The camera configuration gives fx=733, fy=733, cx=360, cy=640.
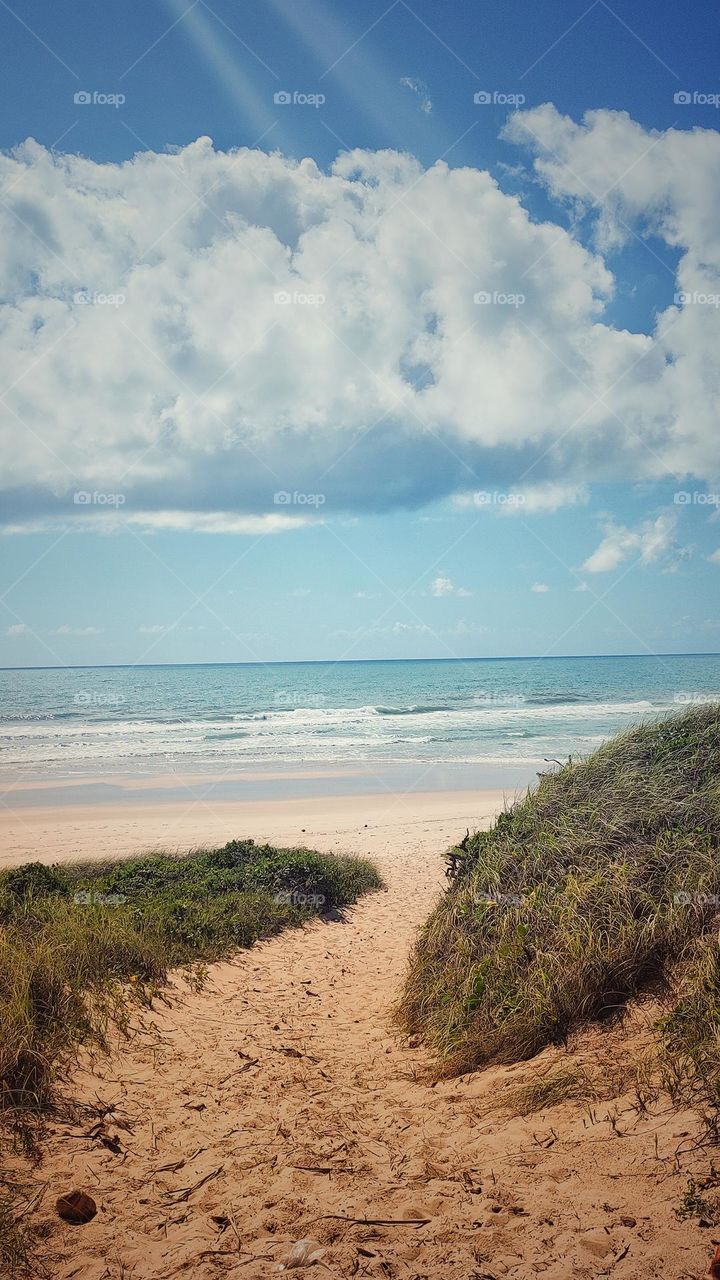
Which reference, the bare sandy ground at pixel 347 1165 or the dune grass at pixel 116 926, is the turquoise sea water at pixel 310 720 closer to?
the dune grass at pixel 116 926

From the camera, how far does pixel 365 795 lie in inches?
845

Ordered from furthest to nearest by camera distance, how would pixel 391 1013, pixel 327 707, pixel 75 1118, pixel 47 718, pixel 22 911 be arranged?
pixel 327 707 < pixel 47 718 < pixel 22 911 < pixel 391 1013 < pixel 75 1118

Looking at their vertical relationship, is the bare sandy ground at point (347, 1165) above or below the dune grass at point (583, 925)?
below

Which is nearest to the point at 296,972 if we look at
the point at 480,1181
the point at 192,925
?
the point at 192,925

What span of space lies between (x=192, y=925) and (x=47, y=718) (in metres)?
44.8

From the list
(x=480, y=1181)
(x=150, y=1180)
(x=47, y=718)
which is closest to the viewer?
(x=480, y=1181)

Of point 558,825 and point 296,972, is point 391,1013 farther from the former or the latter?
point 558,825

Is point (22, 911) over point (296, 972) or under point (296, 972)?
over

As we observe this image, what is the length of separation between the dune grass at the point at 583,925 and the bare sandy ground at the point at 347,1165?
12.1 inches

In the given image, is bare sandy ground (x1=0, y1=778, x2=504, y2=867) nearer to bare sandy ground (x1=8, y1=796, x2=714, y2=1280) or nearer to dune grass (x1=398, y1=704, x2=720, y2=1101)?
dune grass (x1=398, y1=704, x2=720, y2=1101)

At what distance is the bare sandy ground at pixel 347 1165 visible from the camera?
3438mm

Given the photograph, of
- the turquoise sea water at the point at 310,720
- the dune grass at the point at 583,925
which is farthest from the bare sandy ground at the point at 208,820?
the dune grass at the point at 583,925

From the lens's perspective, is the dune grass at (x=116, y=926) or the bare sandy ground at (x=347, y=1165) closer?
the bare sandy ground at (x=347, y=1165)

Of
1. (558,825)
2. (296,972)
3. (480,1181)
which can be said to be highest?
(558,825)
